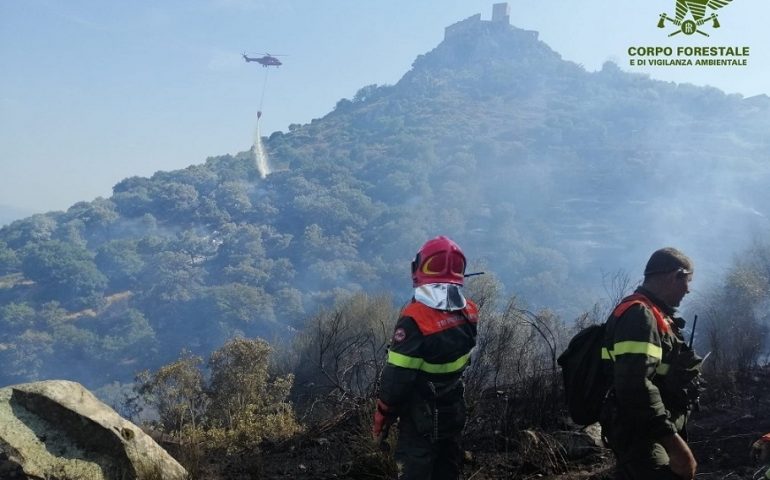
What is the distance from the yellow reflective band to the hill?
4339 cm

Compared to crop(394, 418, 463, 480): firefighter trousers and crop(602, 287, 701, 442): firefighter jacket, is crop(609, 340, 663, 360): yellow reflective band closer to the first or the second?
crop(602, 287, 701, 442): firefighter jacket

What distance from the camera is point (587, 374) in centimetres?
300

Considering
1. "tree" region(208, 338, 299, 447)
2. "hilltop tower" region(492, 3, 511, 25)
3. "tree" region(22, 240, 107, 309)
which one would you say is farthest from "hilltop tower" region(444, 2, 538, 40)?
"tree" region(208, 338, 299, 447)

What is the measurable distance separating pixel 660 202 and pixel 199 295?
231ft

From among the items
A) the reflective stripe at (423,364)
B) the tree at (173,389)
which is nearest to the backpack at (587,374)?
the reflective stripe at (423,364)

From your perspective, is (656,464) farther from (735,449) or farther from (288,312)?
(288,312)

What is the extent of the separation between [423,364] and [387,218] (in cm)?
9657

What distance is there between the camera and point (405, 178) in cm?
11619

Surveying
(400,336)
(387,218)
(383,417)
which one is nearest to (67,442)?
(383,417)

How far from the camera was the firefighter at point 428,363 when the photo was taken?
3117mm

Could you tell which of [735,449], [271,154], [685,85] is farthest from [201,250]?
[685,85]

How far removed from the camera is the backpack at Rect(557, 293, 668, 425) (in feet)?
9.71

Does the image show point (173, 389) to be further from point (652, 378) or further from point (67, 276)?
point (67, 276)

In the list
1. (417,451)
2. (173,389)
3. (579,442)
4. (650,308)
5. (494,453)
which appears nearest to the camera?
(650,308)
